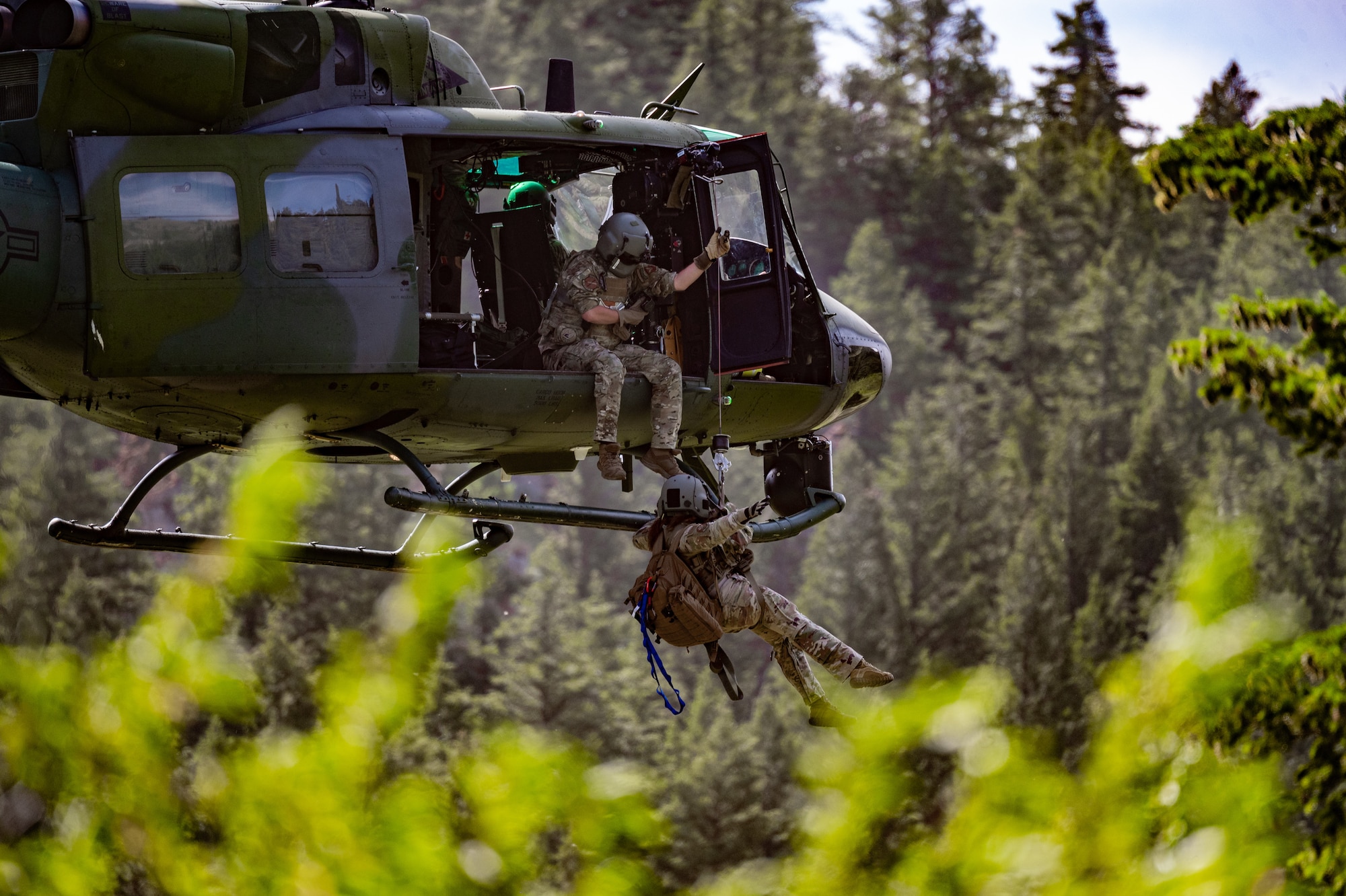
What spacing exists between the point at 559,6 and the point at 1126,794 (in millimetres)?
72708

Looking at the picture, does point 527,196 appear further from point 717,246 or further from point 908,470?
point 908,470

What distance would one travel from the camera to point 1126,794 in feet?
16.3

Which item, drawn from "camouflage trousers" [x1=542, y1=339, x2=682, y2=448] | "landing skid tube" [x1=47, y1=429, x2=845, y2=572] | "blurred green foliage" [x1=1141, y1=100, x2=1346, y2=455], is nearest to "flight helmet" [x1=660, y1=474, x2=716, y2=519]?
"landing skid tube" [x1=47, y1=429, x2=845, y2=572]

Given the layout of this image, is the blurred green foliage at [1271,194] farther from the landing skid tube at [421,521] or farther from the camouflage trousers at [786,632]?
the camouflage trousers at [786,632]

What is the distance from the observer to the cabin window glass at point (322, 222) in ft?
26.5

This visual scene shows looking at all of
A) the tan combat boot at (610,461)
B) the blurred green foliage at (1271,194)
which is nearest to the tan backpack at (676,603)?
the tan combat boot at (610,461)

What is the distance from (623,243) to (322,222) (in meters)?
1.54

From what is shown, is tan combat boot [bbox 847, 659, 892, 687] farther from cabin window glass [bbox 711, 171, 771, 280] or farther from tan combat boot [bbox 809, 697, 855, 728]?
cabin window glass [bbox 711, 171, 771, 280]

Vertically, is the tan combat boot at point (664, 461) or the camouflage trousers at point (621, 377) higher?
the camouflage trousers at point (621, 377)

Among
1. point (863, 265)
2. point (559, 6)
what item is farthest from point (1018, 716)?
point (559, 6)

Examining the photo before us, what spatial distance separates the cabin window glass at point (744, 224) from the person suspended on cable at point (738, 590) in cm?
155

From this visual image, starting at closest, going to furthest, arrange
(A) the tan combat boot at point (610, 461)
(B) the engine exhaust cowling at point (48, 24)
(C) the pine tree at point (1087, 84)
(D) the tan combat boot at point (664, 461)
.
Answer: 1. (B) the engine exhaust cowling at point (48, 24)
2. (A) the tan combat boot at point (610, 461)
3. (D) the tan combat boot at point (664, 461)
4. (C) the pine tree at point (1087, 84)

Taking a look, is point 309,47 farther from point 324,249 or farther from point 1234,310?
point 1234,310

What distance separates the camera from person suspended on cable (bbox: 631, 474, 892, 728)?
316 inches
